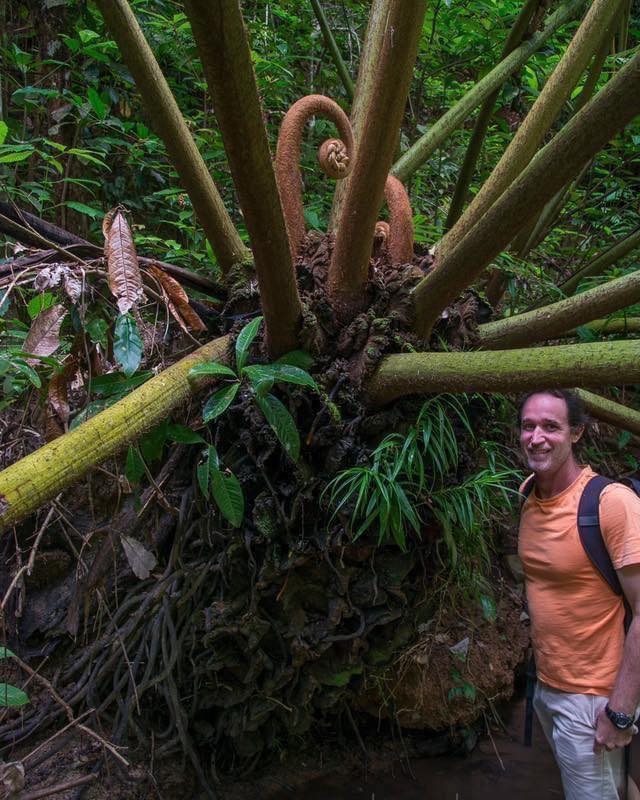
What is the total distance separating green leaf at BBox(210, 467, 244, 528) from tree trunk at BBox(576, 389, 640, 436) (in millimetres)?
1356

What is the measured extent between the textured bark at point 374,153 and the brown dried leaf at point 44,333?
84 cm

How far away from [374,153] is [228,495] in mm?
992

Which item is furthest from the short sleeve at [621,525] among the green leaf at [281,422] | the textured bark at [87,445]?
the textured bark at [87,445]

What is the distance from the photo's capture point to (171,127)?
6.07 feet

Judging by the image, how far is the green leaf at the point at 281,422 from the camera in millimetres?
1633

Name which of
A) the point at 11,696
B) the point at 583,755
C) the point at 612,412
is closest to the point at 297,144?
the point at 612,412

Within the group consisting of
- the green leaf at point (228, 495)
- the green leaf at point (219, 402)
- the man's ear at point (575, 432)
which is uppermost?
the green leaf at point (219, 402)

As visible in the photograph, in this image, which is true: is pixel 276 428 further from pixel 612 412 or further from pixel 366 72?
pixel 366 72

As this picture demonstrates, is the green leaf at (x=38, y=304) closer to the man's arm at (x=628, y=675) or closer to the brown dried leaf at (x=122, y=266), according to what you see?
the brown dried leaf at (x=122, y=266)

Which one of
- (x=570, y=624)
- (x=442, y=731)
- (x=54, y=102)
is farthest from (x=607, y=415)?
(x=54, y=102)

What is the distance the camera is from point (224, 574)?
2137 millimetres

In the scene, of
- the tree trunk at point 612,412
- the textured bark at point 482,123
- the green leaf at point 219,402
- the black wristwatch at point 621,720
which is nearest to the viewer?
the green leaf at point 219,402

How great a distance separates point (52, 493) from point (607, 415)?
1957 millimetres

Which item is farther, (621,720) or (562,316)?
(562,316)
